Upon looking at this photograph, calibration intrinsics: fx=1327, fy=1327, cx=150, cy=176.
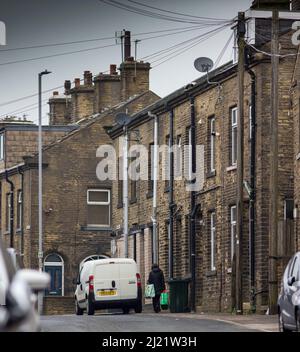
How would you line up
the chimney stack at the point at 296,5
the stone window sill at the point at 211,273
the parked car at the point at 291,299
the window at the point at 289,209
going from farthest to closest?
the stone window sill at the point at 211,273, the chimney stack at the point at 296,5, the window at the point at 289,209, the parked car at the point at 291,299

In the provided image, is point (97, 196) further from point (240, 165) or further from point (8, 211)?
point (240, 165)

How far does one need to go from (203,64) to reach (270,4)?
21.5ft

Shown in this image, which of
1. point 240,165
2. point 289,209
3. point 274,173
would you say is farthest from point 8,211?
point 274,173

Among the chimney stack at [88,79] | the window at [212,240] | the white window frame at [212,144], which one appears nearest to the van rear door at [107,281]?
the window at [212,240]

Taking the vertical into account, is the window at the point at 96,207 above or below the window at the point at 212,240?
above

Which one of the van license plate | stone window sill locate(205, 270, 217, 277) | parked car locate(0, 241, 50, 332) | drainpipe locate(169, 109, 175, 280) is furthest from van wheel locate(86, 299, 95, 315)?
parked car locate(0, 241, 50, 332)

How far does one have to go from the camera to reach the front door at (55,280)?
6650cm

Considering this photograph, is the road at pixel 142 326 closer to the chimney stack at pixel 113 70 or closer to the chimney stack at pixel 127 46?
the chimney stack at pixel 127 46

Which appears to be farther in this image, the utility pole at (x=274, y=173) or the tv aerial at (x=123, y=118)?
the tv aerial at (x=123, y=118)

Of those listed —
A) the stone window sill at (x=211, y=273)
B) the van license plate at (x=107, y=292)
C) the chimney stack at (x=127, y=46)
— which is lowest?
the van license plate at (x=107, y=292)

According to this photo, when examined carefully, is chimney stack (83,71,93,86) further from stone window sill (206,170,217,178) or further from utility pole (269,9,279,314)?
utility pole (269,9,279,314)

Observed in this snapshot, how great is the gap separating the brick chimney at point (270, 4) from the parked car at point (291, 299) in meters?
14.2

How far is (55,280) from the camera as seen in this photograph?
66625mm
